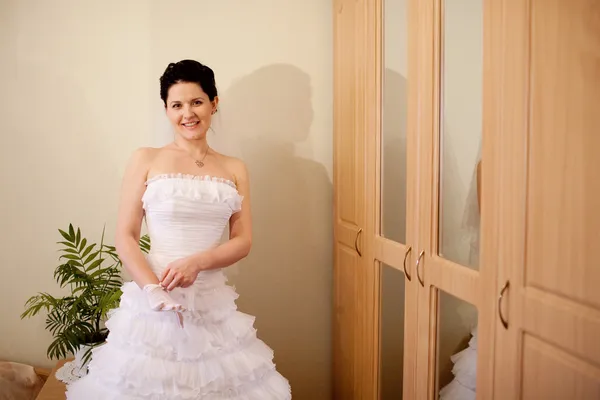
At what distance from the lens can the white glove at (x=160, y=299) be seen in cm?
154

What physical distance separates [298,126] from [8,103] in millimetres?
1302

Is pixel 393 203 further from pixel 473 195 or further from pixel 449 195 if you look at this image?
pixel 473 195

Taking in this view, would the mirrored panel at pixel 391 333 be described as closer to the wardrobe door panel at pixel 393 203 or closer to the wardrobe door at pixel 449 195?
the wardrobe door panel at pixel 393 203

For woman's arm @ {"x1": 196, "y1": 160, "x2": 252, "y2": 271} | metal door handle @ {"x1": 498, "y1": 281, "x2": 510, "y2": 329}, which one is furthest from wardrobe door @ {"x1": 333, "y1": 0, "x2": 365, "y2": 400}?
metal door handle @ {"x1": 498, "y1": 281, "x2": 510, "y2": 329}

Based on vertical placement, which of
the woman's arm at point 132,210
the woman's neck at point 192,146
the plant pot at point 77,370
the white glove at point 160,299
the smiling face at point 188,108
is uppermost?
the smiling face at point 188,108

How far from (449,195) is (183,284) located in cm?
86

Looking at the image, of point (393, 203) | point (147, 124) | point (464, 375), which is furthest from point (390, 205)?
point (147, 124)

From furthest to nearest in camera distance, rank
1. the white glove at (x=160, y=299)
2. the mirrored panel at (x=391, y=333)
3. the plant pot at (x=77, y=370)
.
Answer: the plant pot at (x=77, y=370) → the mirrored panel at (x=391, y=333) → the white glove at (x=160, y=299)

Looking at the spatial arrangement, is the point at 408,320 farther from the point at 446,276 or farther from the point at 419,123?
the point at 419,123

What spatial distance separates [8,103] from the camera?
234 cm

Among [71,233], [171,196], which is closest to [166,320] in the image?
[171,196]

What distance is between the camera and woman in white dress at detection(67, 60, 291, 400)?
159 centimetres

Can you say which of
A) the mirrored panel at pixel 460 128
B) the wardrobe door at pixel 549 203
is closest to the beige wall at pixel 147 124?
the mirrored panel at pixel 460 128

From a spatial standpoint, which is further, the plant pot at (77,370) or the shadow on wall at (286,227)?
the shadow on wall at (286,227)
